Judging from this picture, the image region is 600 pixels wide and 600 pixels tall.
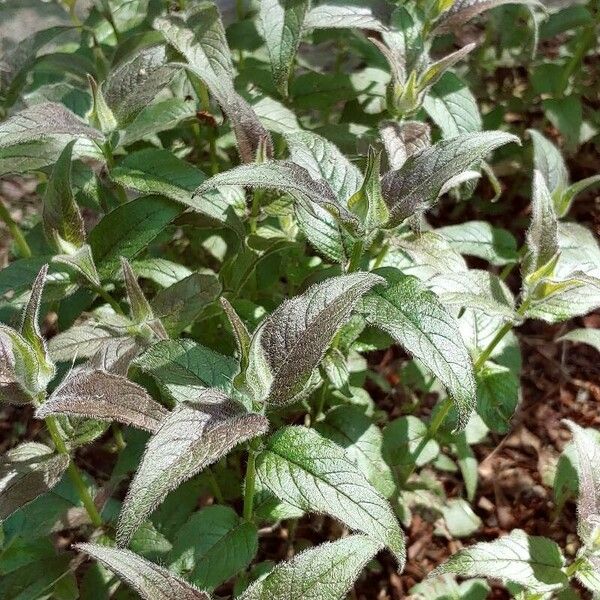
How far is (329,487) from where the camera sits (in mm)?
1248

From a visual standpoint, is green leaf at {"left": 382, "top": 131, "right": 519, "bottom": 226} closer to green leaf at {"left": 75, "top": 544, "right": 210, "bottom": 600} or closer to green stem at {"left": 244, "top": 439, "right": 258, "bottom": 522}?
green stem at {"left": 244, "top": 439, "right": 258, "bottom": 522}

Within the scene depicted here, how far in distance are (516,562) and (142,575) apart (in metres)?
0.91

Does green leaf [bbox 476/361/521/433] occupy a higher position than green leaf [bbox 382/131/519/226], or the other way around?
green leaf [bbox 382/131/519/226]

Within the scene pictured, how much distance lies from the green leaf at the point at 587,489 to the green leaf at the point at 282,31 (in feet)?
3.35

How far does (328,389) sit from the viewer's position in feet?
6.70

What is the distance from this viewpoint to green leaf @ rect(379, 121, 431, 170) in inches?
65.4

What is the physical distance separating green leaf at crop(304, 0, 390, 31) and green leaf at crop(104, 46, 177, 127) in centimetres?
38

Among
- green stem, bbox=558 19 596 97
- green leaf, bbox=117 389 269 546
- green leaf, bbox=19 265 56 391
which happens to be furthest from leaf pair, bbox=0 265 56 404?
green stem, bbox=558 19 596 97

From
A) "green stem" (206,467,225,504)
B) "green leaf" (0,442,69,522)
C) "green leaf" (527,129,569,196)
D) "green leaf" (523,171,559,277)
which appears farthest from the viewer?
"green leaf" (527,129,569,196)

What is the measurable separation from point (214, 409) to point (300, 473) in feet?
0.63

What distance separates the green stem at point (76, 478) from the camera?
1.45 metres

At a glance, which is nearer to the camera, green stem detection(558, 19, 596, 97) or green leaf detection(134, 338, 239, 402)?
Answer: green leaf detection(134, 338, 239, 402)

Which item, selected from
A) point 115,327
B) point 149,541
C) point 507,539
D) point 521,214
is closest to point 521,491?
point 507,539

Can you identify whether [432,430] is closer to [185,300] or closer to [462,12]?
[185,300]
